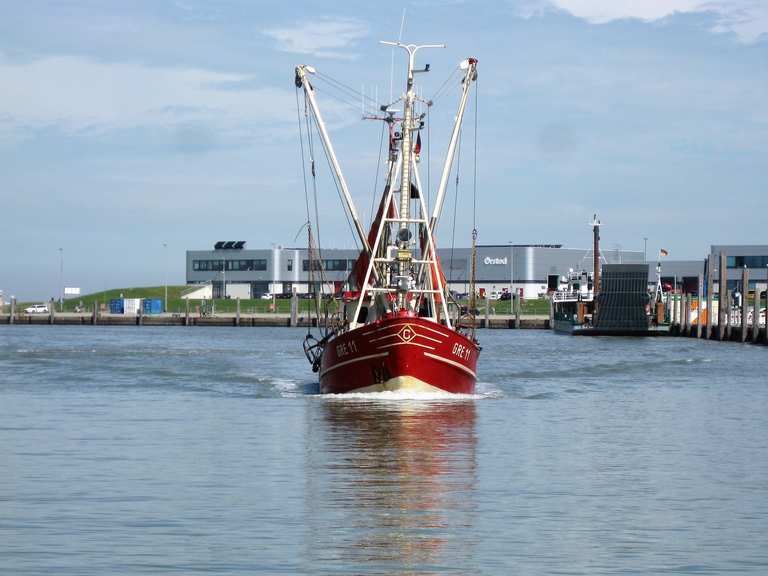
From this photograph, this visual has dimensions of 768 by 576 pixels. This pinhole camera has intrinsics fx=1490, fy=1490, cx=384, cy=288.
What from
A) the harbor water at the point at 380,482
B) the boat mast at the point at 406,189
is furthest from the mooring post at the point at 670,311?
the boat mast at the point at 406,189

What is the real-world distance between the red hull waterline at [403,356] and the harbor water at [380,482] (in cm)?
64

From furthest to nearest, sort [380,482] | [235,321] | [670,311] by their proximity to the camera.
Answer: [235,321], [670,311], [380,482]

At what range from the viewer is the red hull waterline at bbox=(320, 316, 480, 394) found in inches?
1788

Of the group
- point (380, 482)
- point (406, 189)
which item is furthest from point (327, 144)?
point (380, 482)

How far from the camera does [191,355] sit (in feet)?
301

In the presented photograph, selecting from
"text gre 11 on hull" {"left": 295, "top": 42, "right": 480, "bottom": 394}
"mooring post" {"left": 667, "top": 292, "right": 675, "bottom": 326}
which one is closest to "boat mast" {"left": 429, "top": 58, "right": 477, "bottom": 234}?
"text gre 11 on hull" {"left": 295, "top": 42, "right": 480, "bottom": 394}

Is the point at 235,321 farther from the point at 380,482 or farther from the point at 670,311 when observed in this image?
the point at 380,482

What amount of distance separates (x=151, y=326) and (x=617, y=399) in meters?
147

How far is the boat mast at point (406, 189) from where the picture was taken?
46.8m

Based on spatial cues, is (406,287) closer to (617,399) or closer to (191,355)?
(617,399)

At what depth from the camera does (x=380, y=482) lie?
27.1 metres

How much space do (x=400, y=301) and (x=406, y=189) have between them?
3.78 m

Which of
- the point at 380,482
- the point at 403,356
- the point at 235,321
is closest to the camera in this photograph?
the point at 380,482

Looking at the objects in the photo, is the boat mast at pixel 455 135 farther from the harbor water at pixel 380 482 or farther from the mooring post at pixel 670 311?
the mooring post at pixel 670 311
